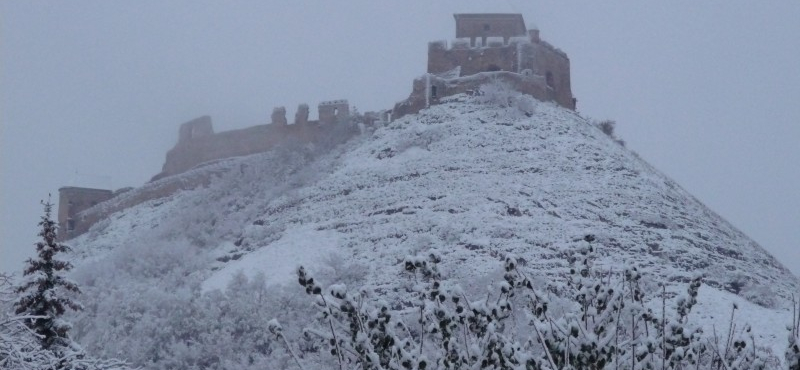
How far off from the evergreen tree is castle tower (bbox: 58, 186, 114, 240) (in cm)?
3743

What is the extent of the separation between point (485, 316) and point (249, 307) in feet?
73.7

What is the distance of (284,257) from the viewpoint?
34031mm

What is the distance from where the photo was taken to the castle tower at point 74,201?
51.0 meters

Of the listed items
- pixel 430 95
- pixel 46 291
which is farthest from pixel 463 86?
pixel 46 291

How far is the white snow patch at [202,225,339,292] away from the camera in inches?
1292

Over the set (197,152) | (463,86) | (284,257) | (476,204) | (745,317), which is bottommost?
(745,317)

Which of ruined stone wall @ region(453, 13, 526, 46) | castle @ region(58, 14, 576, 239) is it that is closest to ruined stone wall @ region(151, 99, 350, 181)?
castle @ region(58, 14, 576, 239)

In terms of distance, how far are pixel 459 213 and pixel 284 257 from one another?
18.0 feet

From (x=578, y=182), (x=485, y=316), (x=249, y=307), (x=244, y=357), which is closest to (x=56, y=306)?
(x=485, y=316)

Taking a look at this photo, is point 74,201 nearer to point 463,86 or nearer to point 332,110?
point 332,110

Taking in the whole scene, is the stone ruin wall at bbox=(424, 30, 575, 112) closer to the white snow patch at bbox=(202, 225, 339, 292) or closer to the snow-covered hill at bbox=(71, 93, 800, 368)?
the snow-covered hill at bbox=(71, 93, 800, 368)

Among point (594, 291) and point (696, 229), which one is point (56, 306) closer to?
point (594, 291)

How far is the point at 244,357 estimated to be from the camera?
2670cm

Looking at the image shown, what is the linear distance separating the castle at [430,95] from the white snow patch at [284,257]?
389 inches
